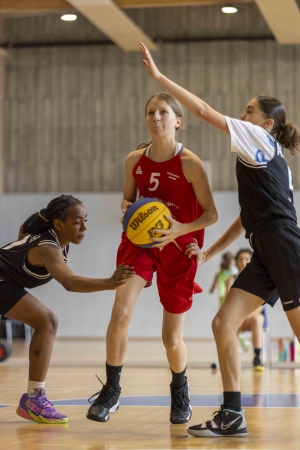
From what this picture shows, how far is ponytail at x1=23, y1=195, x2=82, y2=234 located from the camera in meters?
4.08

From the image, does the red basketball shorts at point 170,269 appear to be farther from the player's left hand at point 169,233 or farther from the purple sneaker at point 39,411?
the purple sneaker at point 39,411

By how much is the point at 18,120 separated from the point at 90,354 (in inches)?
209

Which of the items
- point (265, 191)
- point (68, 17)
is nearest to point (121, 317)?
point (265, 191)

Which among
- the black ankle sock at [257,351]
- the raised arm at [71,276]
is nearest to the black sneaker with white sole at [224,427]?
the raised arm at [71,276]

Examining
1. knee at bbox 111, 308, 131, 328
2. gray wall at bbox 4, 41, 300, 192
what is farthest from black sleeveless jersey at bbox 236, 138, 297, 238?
gray wall at bbox 4, 41, 300, 192

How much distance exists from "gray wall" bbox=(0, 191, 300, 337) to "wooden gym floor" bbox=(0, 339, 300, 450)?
11.3 ft

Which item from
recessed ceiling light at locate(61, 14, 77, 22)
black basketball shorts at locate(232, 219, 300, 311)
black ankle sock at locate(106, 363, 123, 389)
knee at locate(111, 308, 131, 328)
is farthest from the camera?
recessed ceiling light at locate(61, 14, 77, 22)

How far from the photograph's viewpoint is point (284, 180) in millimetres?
3461

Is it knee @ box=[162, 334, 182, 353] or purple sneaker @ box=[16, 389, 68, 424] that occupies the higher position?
knee @ box=[162, 334, 182, 353]

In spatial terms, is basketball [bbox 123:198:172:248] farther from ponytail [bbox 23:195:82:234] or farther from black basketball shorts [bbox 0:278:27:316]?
black basketball shorts [bbox 0:278:27:316]

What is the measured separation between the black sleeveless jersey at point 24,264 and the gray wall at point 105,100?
8.40 m

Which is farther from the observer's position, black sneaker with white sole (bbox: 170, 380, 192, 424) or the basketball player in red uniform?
black sneaker with white sole (bbox: 170, 380, 192, 424)

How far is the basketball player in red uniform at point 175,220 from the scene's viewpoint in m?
3.82

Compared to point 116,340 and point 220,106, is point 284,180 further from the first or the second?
point 220,106
